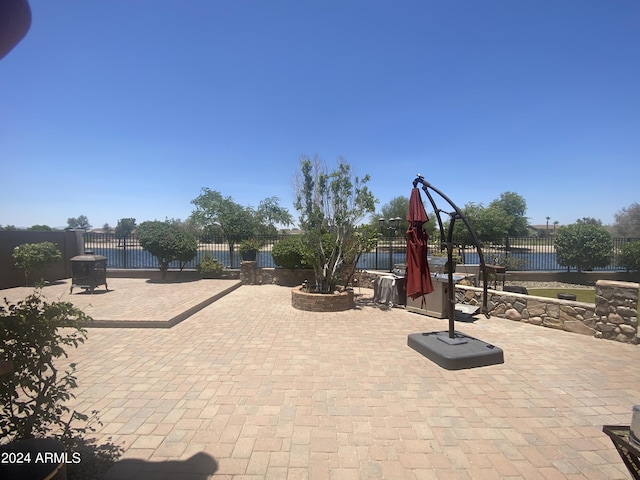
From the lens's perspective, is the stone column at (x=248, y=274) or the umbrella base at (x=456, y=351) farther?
the stone column at (x=248, y=274)

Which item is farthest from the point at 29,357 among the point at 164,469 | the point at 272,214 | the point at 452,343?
the point at 272,214

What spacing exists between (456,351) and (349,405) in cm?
202

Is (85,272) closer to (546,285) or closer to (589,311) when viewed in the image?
(589,311)

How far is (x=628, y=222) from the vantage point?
35.8 meters

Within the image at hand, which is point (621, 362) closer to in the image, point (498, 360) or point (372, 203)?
point (498, 360)

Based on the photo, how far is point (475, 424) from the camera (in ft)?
9.95

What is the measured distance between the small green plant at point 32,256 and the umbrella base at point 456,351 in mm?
11272

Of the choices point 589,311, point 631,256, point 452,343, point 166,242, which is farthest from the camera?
point 631,256

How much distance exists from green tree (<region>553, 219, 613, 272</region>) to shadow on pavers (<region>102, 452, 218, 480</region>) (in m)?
16.9

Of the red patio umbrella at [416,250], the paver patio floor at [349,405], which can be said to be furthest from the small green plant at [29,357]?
the red patio umbrella at [416,250]

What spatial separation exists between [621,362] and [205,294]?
912cm

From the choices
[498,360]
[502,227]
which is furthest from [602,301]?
[502,227]

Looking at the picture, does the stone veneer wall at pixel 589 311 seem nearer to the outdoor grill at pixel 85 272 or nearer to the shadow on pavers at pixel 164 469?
the shadow on pavers at pixel 164 469

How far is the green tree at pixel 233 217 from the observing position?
1329 centimetres
